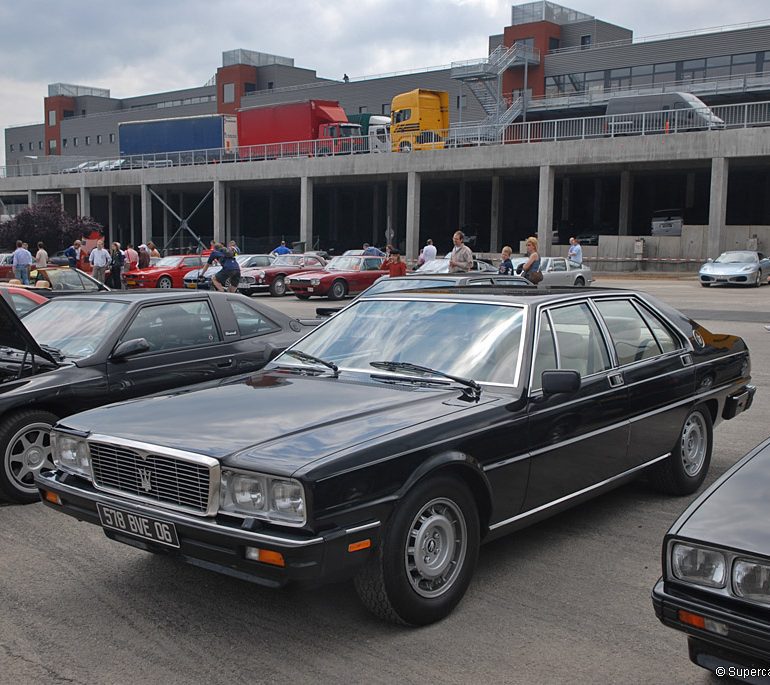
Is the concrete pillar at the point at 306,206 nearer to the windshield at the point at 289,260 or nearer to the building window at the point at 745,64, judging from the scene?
the windshield at the point at 289,260

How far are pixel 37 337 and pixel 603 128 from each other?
3330cm

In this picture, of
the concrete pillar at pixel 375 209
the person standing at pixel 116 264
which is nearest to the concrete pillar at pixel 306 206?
the concrete pillar at pixel 375 209

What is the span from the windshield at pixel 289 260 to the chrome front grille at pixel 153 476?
24.1 meters

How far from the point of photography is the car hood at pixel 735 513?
2.90 metres

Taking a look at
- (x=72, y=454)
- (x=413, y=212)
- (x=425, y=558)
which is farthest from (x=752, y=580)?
(x=413, y=212)

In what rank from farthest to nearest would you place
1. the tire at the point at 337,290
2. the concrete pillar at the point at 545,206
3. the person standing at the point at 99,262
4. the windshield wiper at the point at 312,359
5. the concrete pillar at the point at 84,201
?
the concrete pillar at the point at 84,201
the concrete pillar at the point at 545,206
the tire at the point at 337,290
the person standing at the point at 99,262
the windshield wiper at the point at 312,359

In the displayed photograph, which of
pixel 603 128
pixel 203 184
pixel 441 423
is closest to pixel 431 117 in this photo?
pixel 603 128

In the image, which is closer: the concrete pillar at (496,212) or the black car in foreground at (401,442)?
the black car in foreground at (401,442)

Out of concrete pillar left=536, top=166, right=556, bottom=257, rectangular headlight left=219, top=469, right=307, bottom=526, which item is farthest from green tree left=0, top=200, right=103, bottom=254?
rectangular headlight left=219, top=469, right=307, bottom=526

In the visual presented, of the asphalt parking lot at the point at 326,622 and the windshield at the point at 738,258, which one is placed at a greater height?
the windshield at the point at 738,258

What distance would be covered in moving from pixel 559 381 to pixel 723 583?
1.57 meters

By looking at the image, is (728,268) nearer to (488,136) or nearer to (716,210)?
(716,210)

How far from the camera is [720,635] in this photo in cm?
287

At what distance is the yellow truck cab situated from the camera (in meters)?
41.4
